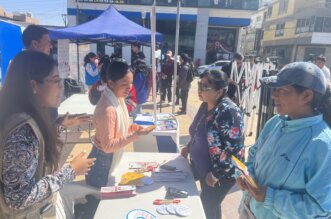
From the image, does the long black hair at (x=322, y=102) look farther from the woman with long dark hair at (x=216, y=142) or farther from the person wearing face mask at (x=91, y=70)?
the person wearing face mask at (x=91, y=70)

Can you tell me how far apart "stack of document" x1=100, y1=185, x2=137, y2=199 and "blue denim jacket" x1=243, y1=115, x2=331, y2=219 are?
0.86 meters

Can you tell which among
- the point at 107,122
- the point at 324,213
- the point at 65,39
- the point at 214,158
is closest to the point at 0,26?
the point at 65,39

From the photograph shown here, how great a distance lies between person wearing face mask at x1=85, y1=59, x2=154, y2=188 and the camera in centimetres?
202

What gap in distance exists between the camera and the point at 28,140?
1.24 meters

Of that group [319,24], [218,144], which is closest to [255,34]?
[319,24]

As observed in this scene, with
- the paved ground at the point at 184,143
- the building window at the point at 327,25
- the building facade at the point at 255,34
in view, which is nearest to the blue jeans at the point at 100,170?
the paved ground at the point at 184,143

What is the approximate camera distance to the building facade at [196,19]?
21719 millimetres

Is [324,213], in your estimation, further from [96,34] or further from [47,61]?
[96,34]

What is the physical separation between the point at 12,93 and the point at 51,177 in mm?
470

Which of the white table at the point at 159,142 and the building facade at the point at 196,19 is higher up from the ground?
the building facade at the point at 196,19

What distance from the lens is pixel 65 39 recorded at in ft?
19.1

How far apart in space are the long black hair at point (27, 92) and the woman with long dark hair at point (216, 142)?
47.8 inches

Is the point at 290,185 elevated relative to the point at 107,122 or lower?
lower

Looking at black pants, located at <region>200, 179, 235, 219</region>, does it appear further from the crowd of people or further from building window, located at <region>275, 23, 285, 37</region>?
building window, located at <region>275, 23, 285, 37</region>
